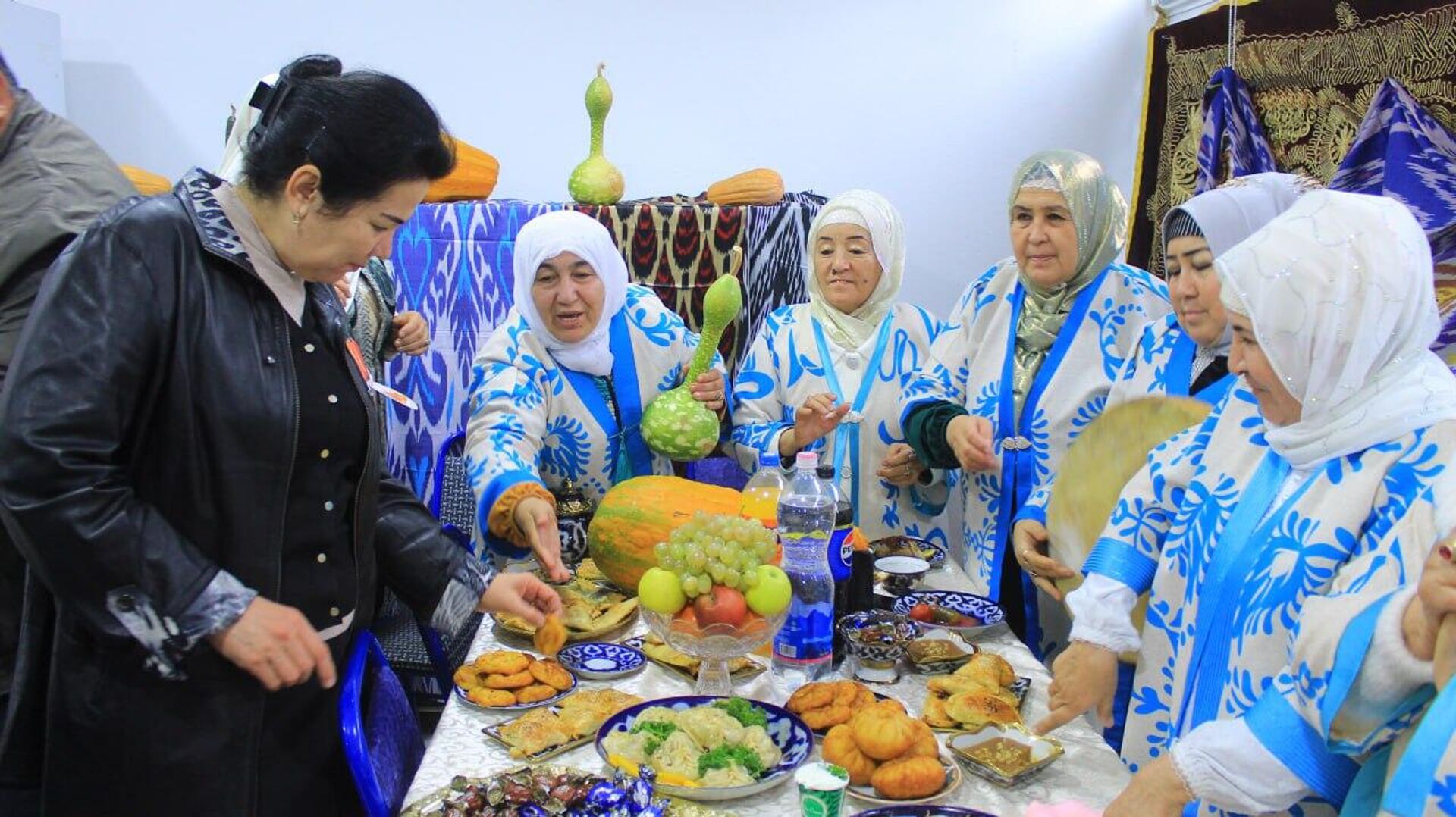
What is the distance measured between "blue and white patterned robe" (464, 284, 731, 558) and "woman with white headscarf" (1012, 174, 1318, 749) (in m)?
0.99

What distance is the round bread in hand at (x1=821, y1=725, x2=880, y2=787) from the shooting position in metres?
1.54

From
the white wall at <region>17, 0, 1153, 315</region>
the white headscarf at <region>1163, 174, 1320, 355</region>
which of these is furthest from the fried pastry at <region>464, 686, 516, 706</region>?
the white wall at <region>17, 0, 1153, 315</region>

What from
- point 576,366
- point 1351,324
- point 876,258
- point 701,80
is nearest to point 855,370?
point 876,258

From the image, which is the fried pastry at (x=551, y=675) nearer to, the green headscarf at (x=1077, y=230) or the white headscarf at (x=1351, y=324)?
the white headscarf at (x=1351, y=324)

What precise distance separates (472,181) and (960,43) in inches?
84.7

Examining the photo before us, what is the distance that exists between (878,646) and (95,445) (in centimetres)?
124

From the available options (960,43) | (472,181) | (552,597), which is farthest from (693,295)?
(552,597)

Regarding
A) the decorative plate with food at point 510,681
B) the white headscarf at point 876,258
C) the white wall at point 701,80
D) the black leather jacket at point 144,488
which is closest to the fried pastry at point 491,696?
the decorative plate with food at point 510,681

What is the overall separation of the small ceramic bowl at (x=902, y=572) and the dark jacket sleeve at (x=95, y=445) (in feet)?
4.52

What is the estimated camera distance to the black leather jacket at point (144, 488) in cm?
137

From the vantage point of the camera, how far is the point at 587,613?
2148mm

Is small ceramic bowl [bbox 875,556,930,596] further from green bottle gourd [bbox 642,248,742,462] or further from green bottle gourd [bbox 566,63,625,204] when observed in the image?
green bottle gourd [bbox 566,63,625,204]

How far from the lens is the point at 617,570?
2.30m

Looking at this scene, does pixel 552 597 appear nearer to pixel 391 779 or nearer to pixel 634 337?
pixel 391 779
